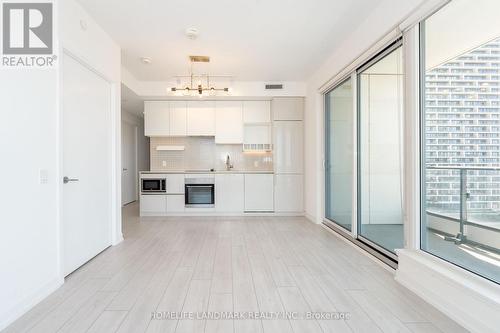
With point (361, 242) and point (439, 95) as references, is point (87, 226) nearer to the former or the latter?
point (361, 242)

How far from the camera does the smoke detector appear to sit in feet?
10.6

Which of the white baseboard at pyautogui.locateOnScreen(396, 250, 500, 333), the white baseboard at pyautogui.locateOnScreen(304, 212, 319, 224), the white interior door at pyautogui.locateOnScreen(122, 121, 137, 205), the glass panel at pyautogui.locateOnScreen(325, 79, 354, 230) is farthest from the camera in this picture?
the white interior door at pyautogui.locateOnScreen(122, 121, 137, 205)

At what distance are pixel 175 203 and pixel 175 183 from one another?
417 millimetres

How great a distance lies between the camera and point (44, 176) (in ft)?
7.09

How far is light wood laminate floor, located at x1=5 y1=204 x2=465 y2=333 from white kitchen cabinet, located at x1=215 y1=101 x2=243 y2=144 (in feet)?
8.69

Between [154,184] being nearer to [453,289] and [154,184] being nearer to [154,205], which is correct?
[154,205]

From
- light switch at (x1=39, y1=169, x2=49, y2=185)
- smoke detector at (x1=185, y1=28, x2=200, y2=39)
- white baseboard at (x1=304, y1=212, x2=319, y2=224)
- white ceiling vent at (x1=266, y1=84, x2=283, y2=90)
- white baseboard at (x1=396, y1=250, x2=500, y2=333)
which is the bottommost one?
white baseboard at (x1=304, y1=212, x2=319, y2=224)

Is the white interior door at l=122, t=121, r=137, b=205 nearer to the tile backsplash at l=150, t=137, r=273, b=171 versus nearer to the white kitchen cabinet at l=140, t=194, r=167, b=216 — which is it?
the tile backsplash at l=150, t=137, r=273, b=171

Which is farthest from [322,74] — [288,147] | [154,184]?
[154,184]

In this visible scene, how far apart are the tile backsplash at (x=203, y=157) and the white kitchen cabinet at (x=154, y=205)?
34.9 inches

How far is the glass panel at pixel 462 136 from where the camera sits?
5.96 feet

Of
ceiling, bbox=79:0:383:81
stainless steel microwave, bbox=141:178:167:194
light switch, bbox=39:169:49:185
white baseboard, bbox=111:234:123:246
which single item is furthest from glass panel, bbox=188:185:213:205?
light switch, bbox=39:169:49:185

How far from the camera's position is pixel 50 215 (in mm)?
2225

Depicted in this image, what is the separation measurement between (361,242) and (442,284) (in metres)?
1.50
